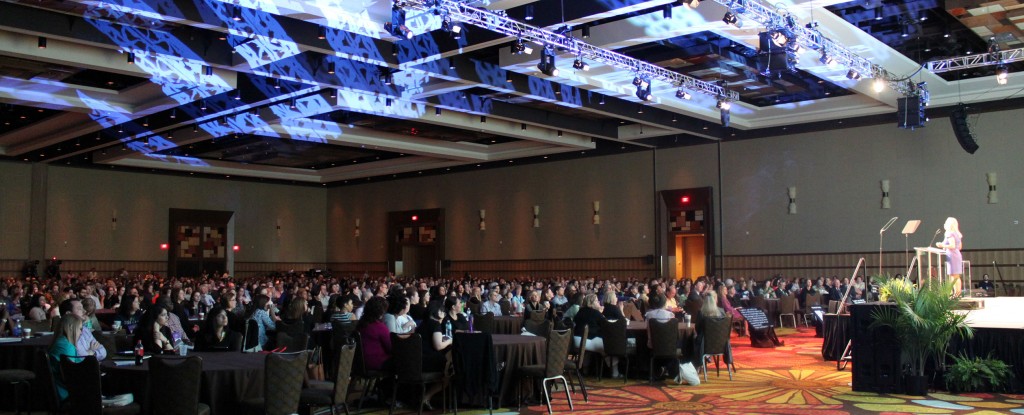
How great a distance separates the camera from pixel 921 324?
875 cm

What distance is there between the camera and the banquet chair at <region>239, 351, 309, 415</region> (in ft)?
19.4

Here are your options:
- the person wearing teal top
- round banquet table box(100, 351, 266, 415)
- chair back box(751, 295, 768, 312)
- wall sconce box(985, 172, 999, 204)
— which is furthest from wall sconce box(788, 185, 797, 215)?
the person wearing teal top

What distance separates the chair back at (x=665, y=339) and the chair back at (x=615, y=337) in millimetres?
343

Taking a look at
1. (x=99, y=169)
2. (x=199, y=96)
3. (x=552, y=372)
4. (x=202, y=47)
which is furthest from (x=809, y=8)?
(x=99, y=169)

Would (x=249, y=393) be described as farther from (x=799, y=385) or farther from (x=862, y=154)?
(x=862, y=154)

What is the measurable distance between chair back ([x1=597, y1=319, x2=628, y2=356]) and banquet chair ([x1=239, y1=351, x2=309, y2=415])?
15.0ft

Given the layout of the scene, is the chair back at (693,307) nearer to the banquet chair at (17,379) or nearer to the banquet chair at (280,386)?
the banquet chair at (280,386)

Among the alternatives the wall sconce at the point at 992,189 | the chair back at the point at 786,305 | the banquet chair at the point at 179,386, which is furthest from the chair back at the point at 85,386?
the wall sconce at the point at 992,189

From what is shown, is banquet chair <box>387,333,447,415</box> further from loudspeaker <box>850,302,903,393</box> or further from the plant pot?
Result: the plant pot

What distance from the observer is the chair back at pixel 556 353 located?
790 centimetres

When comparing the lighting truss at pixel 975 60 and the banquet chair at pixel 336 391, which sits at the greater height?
the lighting truss at pixel 975 60

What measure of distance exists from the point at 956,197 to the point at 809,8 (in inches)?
345

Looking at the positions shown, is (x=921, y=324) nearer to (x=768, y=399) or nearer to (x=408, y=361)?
(x=768, y=399)

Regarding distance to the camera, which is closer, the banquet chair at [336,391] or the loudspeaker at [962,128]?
the banquet chair at [336,391]
